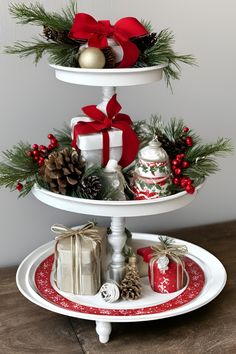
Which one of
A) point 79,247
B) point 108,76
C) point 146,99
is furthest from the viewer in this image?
point 146,99

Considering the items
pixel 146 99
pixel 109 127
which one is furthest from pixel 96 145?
pixel 146 99

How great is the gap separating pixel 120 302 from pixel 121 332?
0.17 ft

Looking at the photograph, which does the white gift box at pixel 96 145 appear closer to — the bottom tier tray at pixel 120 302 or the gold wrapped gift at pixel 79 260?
the gold wrapped gift at pixel 79 260

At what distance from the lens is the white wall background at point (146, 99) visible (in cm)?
119

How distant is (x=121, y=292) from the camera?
1022 mm

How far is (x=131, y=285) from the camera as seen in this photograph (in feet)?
3.35

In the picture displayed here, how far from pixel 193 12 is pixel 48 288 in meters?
0.67

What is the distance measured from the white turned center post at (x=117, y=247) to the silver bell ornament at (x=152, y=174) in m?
0.09

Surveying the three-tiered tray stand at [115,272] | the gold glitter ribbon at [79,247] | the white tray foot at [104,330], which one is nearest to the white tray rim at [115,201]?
the three-tiered tray stand at [115,272]

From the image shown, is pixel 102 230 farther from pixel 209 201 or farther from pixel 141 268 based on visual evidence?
pixel 209 201

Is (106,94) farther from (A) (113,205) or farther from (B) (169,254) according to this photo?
(B) (169,254)

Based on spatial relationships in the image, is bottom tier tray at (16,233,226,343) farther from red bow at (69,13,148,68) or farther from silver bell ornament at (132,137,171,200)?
red bow at (69,13,148,68)

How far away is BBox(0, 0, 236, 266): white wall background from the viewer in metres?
1.19

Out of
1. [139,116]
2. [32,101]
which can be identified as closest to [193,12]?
[139,116]
